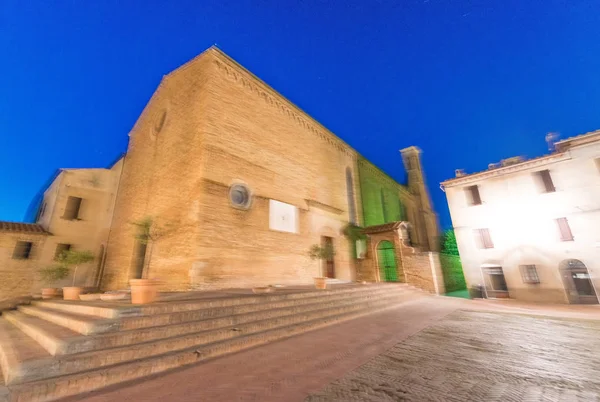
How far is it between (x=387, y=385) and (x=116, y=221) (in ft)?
52.3

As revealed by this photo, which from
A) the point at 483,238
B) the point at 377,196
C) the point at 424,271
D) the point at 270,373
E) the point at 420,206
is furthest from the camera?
the point at 420,206

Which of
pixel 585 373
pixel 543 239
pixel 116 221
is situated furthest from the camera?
pixel 116 221

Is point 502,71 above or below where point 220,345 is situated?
above

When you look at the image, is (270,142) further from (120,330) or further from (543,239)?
(543,239)

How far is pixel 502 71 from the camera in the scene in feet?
162

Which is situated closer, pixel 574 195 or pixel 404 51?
pixel 574 195

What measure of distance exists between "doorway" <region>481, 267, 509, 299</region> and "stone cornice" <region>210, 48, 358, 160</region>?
11.8 m

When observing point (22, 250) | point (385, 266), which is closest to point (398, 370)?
point (385, 266)

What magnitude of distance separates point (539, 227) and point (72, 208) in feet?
86.1

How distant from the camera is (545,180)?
1317 centimetres

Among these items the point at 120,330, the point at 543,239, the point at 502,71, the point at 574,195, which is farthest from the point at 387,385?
the point at 502,71

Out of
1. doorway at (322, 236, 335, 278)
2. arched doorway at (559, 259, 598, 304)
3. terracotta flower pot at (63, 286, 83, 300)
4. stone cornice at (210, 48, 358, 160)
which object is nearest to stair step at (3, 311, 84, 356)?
terracotta flower pot at (63, 286, 83, 300)

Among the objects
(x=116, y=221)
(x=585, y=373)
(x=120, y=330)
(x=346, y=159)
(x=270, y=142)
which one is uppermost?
(x=346, y=159)

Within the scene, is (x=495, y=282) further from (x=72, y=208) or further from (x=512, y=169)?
(x=72, y=208)
